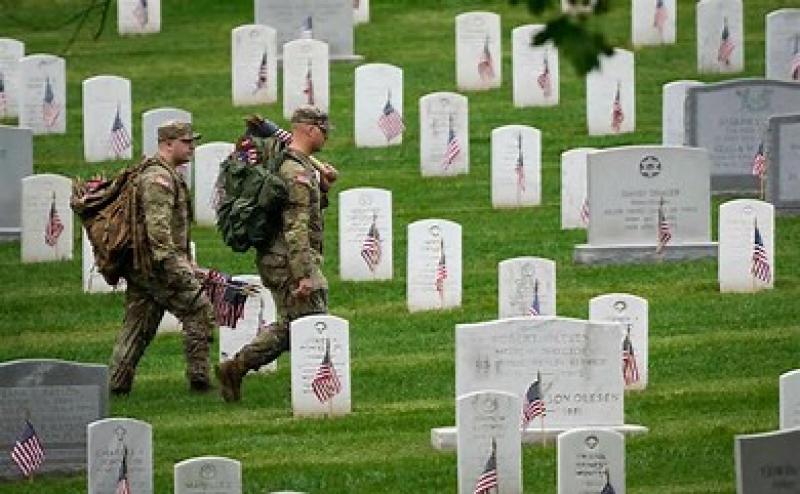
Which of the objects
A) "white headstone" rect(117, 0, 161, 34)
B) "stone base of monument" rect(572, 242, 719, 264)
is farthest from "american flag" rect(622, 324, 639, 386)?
"white headstone" rect(117, 0, 161, 34)

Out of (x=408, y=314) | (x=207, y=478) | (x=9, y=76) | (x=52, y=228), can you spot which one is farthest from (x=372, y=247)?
(x=207, y=478)

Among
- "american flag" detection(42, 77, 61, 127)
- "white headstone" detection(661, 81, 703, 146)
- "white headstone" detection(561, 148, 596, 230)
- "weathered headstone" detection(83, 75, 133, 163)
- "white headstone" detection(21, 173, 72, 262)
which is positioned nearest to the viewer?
"white headstone" detection(21, 173, 72, 262)

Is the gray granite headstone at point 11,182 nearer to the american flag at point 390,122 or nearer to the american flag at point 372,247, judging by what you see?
the american flag at point 372,247

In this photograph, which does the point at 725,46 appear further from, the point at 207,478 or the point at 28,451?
the point at 207,478

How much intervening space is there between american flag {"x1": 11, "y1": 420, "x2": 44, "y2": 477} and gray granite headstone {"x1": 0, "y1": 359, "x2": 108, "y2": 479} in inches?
1.1

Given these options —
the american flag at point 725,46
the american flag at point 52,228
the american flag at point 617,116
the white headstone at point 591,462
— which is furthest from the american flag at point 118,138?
the white headstone at point 591,462

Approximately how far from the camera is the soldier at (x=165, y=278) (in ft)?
64.8

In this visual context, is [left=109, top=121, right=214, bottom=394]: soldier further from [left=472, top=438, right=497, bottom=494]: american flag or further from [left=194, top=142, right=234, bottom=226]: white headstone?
[left=194, top=142, right=234, bottom=226]: white headstone

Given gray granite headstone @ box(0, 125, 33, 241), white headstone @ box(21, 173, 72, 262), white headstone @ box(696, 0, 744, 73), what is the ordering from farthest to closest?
white headstone @ box(696, 0, 744, 73) → gray granite headstone @ box(0, 125, 33, 241) → white headstone @ box(21, 173, 72, 262)

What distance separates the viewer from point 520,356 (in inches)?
712

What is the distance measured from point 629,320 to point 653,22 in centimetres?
1410

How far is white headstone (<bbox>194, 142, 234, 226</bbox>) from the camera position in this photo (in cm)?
2558

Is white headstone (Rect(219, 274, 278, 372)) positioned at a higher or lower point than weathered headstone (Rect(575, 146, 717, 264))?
lower

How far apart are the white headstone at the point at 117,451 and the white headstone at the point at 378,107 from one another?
38.7 ft
